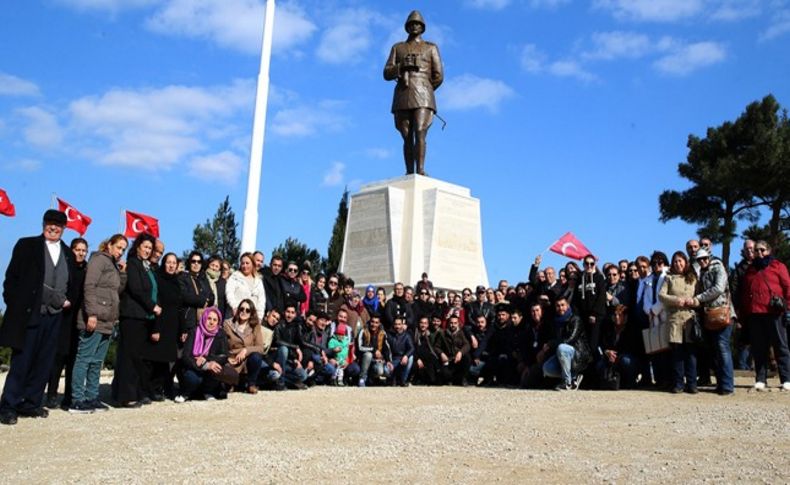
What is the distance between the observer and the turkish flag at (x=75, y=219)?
13.8m

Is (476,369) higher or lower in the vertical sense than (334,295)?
lower

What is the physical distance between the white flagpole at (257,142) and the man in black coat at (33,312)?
6705 millimetres

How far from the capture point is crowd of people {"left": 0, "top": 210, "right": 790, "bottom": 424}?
21.2ft

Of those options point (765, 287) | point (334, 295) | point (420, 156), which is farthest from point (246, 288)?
point (420, 156)

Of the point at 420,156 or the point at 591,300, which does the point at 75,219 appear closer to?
the point at 420,156

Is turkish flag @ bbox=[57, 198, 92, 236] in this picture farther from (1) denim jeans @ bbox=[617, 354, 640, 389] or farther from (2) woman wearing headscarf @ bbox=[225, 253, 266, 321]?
(1) denim jeans @ bbox=[617, 354, 640, 389]

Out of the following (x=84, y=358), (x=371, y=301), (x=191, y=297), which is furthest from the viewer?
(x=371, y=301)

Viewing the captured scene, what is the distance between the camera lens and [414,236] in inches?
543

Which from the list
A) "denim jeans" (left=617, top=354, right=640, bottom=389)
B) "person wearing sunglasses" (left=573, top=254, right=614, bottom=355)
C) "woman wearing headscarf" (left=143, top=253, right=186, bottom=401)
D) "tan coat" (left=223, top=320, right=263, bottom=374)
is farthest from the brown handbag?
"woman wearing headscarf" (left=143, top=253, right=186, bottom=401)

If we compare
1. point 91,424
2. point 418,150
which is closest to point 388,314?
point 418,150

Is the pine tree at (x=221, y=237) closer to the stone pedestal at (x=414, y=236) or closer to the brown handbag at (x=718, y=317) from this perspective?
the stone pedestal at (x=414, y=236)

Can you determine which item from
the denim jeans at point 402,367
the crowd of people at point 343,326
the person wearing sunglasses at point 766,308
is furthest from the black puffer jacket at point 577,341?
the denim jeans at point 402,367

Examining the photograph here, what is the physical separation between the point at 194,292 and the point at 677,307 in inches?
202

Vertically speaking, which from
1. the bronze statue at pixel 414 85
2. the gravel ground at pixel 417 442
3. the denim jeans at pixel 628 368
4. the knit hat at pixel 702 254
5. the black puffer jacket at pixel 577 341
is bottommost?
the gravel ground at pixel 417 442
